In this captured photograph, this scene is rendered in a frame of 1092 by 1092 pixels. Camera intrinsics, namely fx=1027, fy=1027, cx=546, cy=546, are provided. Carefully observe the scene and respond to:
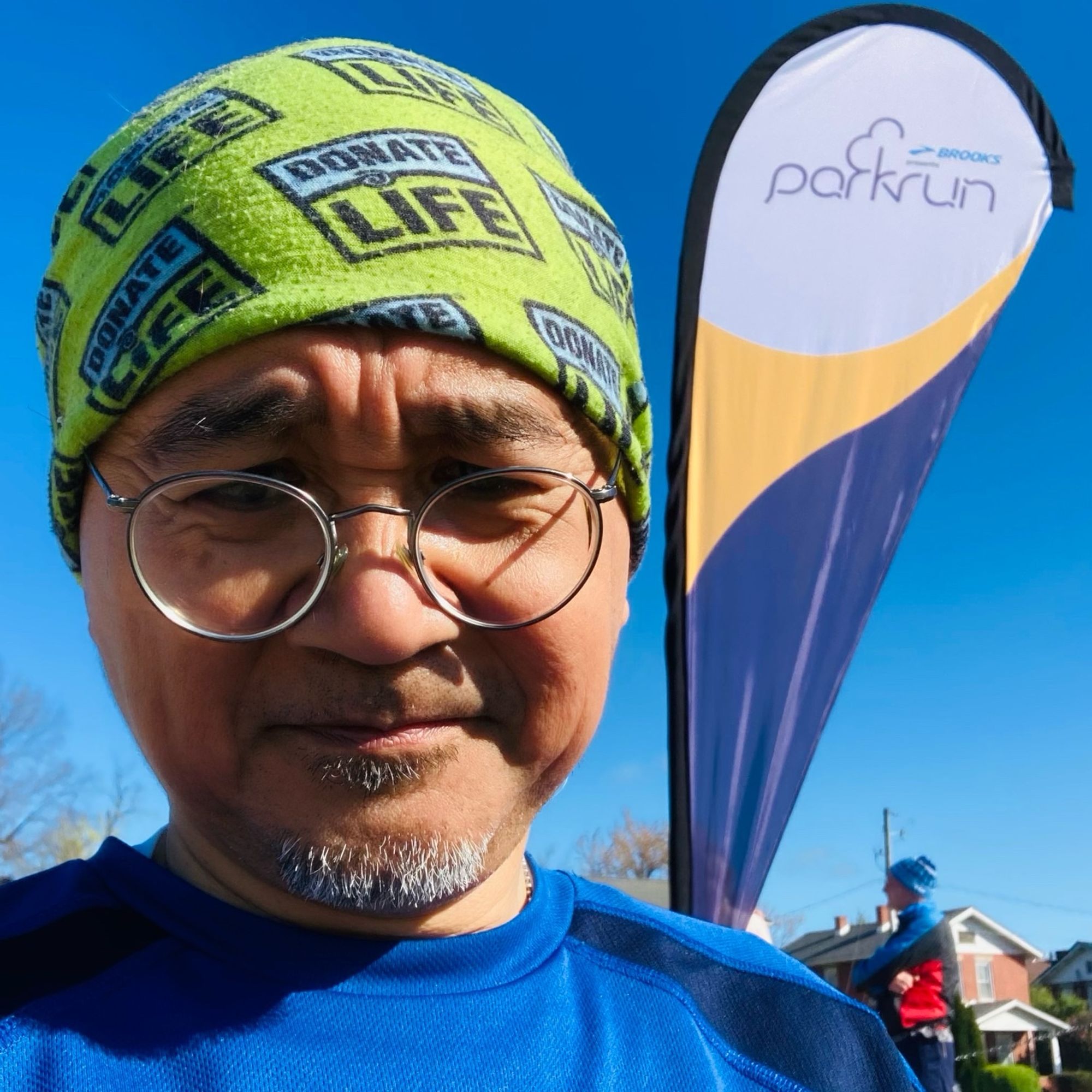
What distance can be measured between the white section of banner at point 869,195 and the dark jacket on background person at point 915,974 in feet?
11.7

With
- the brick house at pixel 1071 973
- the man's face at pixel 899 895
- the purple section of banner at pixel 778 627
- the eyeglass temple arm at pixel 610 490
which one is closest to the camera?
the eyeglass temple arm at pixel 610 490

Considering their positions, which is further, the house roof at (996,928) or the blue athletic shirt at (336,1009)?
the house roof at (996,928)

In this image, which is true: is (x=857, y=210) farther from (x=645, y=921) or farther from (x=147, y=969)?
(x=147, y=969)

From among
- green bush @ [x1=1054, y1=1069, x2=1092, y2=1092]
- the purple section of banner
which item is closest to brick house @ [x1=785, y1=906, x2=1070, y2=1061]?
green bush @ [x1=1054, y1=1069, x2=1092, y2=1092]

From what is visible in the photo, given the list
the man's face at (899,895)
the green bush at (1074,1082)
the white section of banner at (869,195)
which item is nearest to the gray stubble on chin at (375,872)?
the white section of banner at (869,195)

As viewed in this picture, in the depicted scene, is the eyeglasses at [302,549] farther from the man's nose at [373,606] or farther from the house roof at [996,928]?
the house roof at [996,928]

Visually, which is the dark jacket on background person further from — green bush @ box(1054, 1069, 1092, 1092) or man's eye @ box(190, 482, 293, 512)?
green bush @ box(1054, 1069, 1092, 1092)

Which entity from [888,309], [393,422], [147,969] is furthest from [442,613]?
[888,309]

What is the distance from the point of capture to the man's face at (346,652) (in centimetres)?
102

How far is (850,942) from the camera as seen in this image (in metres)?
29.4

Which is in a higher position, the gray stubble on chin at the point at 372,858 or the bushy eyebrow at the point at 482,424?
the bushy eyebrow at the point at 482,424

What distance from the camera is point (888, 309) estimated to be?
14.1 feet

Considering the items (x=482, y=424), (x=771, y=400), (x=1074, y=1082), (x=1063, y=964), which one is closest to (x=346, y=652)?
(x=482, y=424)

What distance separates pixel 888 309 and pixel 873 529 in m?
0.97
